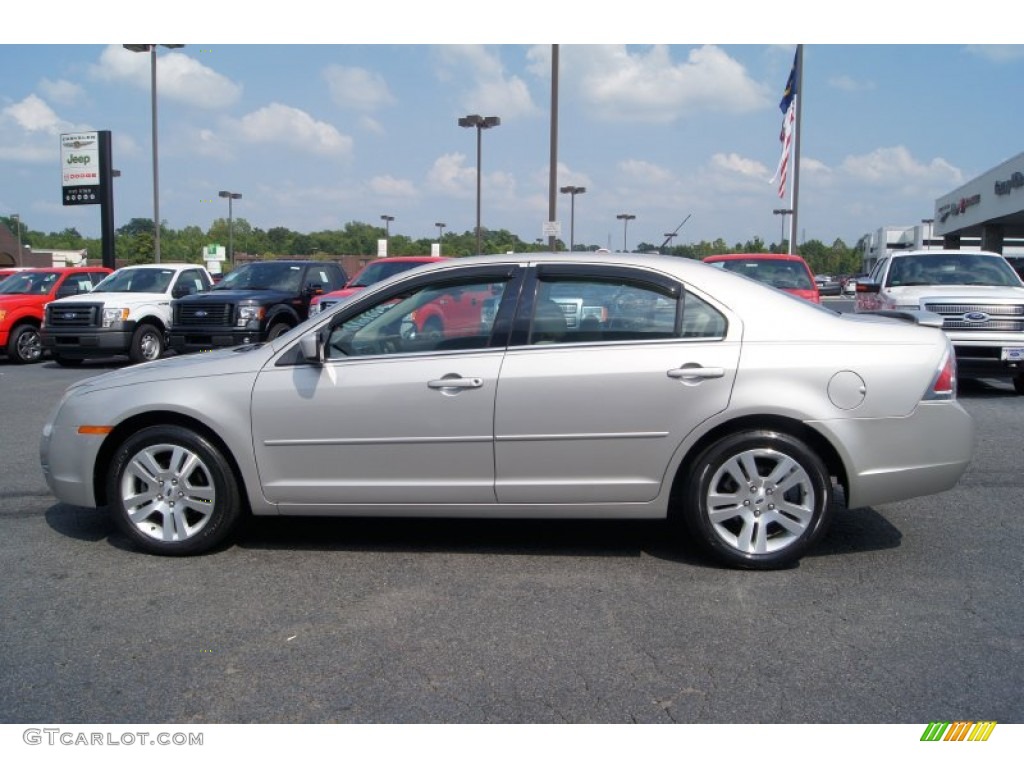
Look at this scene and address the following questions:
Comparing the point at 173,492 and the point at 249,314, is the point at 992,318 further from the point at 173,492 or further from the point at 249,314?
the point at 249,314

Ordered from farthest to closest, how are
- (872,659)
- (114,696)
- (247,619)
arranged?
(247,619)
(872,659)
(114,696)

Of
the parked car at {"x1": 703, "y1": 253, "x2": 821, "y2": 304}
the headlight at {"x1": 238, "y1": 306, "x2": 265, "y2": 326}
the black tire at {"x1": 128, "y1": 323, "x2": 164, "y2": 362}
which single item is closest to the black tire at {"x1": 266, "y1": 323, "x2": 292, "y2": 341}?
the headlight at {"x1": 238, "y1": 306, "x2": 265, "y2": 326}

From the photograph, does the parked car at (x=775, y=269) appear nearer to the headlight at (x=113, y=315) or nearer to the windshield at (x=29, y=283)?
the headlight at (x=113, y=315)

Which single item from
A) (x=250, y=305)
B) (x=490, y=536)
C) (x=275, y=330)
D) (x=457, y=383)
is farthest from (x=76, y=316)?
(x=457, y=383)

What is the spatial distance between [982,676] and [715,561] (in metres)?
1.49

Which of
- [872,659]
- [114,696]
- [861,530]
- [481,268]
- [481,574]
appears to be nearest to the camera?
[114,696]

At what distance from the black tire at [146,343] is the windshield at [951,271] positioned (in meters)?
11.9

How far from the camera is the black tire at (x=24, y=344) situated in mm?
16844

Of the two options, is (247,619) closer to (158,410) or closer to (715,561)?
(158,410)

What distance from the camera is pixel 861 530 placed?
5480 millimetres

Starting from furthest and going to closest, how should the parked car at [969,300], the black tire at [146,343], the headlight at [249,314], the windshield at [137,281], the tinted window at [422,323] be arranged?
the windshield at [137,281]
the black tire at [146,343]
the headlight at [249,314]
the parked car at [969,300]
the tinted window at [422,323]

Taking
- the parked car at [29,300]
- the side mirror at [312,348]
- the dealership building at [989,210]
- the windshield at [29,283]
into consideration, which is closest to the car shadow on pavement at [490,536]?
the side mirror at [312,348]

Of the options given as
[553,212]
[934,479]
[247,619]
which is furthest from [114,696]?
[553,212]
